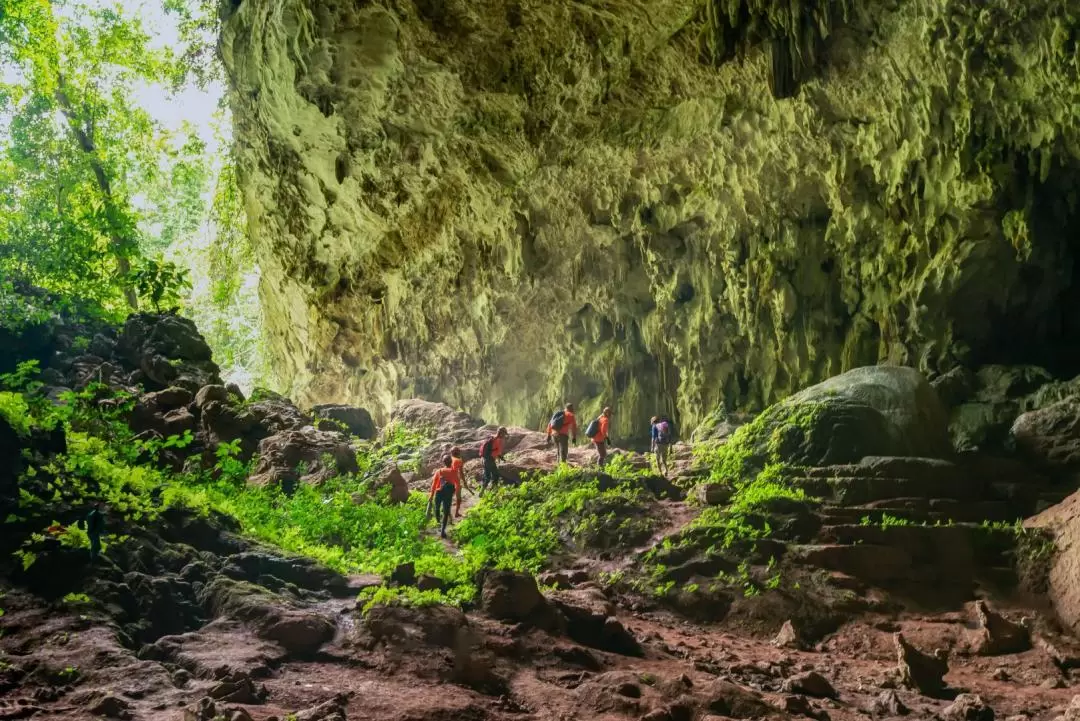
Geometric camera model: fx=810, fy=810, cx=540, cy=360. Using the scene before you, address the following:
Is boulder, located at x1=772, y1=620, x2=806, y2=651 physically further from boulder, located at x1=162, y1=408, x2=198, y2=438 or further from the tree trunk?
the tree trunk

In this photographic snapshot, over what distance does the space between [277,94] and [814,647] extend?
17753mm

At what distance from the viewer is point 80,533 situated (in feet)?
22.8

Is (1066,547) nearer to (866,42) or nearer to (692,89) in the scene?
(866,42)

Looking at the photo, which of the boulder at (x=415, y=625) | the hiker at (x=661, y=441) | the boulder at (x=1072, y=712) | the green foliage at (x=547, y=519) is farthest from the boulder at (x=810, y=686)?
the hiker at (x=661, y=441)

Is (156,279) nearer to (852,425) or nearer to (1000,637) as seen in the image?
(852,425)

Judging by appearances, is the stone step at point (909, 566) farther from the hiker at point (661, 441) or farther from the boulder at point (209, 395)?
the boulder at point (209, 395)

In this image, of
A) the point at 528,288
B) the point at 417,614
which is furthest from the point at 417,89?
the point at 417,614

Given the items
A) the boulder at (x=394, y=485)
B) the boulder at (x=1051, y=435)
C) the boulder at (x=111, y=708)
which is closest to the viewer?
the boulder at (x=111, y=708)

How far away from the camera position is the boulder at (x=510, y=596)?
7531 mm

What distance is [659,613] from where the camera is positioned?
31.4 ft

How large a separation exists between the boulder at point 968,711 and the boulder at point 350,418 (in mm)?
16219

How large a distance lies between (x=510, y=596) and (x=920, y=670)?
12.7 feet

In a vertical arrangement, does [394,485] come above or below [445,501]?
above

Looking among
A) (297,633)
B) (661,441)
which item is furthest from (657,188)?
(297,633)
